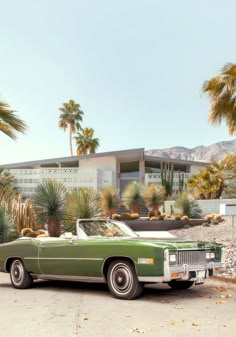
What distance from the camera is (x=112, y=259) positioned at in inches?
307

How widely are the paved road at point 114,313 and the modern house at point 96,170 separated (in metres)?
26.6

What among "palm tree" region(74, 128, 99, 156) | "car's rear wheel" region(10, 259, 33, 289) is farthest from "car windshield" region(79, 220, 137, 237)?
"palm tree" region(74, 128, 99, 156)

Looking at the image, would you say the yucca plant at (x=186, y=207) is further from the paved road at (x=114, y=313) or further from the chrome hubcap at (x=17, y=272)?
the chrome hubcap at (x=17, y=272)

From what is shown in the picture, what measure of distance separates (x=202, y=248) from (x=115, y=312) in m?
2.18

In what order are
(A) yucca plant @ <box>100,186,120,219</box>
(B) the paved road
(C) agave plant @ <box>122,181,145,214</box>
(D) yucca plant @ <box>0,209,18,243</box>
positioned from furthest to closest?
(C) agave plant @ <box>122,181,145,214</box>
(A) yucca plant @ <box>100,186,120,219</box>
(D) yucca plant @ <box>0,209,18,243</box>
(B) the paved road

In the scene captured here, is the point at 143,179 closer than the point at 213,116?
No

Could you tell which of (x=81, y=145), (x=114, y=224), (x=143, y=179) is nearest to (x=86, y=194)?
(x=114, y=224)

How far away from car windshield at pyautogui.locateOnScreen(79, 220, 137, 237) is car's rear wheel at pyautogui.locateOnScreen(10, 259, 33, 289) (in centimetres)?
155

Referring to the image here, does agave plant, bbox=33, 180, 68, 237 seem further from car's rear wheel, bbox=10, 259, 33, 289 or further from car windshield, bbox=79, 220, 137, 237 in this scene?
car windshield, bbox=79, 220, 137, 237

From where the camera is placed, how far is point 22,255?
913 centimetres

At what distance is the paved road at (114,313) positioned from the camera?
5477mm

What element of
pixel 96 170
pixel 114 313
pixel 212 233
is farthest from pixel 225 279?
pixel 96 170

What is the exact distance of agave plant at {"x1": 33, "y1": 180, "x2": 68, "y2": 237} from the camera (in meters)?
18.6

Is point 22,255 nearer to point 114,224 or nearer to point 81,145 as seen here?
point 114,224
